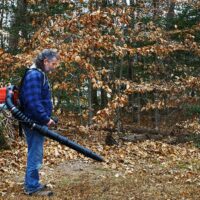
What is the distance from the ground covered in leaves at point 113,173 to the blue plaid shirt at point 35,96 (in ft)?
4.54

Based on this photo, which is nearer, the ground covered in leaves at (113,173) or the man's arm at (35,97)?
the man's arm at (35,97)

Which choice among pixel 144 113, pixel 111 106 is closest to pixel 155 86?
pixel 111 106

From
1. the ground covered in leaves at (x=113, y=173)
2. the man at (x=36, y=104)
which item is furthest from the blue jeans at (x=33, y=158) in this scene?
the ground covered in leaves at (x=113, y=173)

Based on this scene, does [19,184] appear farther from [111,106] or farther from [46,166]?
[111,106]

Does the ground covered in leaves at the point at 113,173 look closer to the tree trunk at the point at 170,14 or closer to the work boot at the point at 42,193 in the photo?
the work boot at the point at 42,193

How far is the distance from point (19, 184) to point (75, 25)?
6836 millimetres

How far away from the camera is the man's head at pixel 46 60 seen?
7.39 metres

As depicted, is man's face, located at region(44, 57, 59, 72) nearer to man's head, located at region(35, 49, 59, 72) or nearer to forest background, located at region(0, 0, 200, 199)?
man's head, located at region(35, 49, 59, 72)

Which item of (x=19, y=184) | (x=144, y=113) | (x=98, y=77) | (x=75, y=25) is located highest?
(x=75, y=25)

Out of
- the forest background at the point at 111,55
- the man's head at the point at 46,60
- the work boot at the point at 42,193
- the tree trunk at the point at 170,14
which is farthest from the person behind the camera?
the tree trunk at the point at 170,14

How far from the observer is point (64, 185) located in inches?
330

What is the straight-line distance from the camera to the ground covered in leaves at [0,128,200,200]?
782 cm

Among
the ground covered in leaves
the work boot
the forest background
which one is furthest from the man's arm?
the forest background

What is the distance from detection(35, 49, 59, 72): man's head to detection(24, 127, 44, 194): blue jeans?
1.06 m
